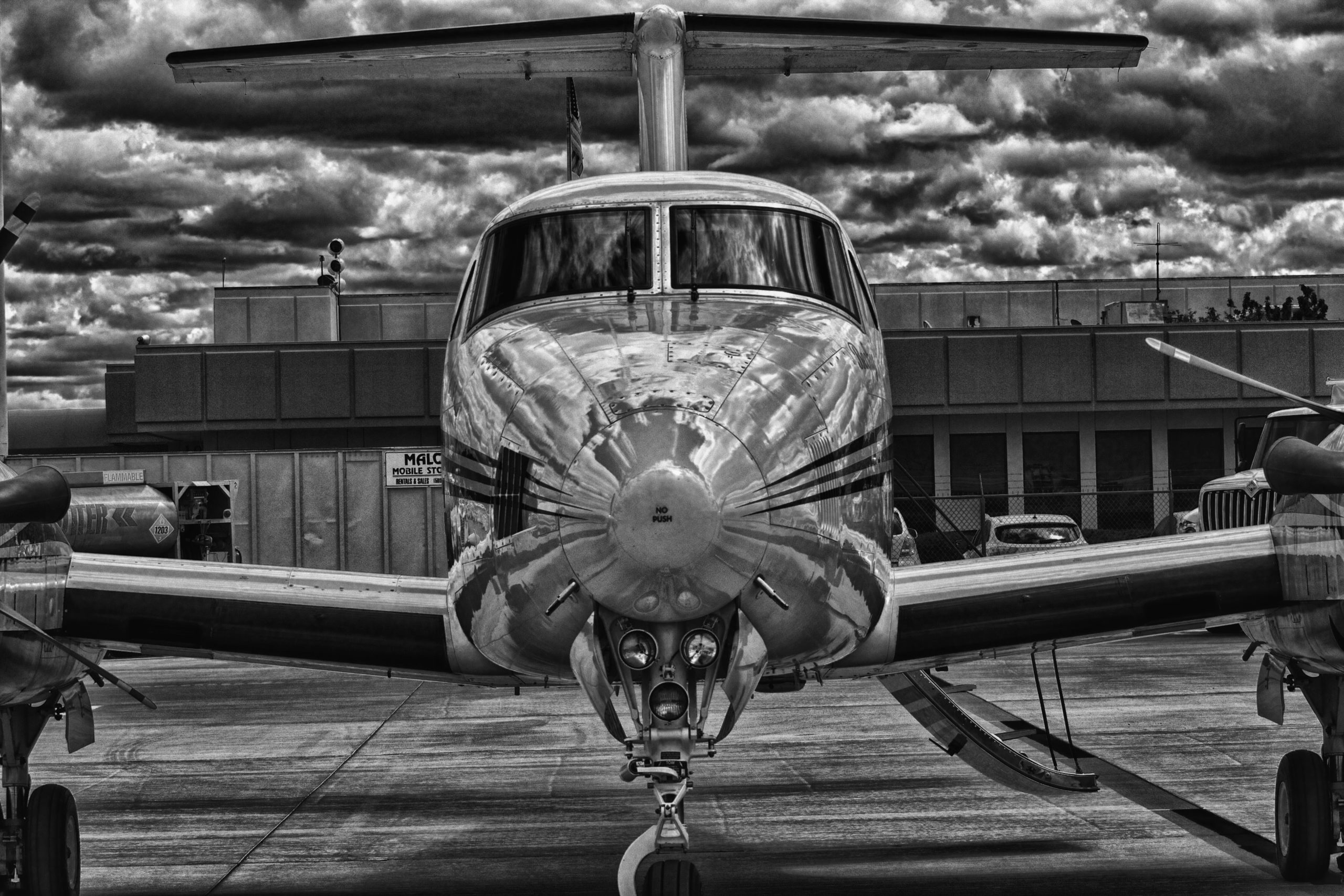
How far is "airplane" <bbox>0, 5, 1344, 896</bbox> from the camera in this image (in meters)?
5.00

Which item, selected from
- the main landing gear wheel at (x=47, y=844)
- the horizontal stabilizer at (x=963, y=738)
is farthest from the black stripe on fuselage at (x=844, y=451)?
the main landing gear wheel at (x=47, y=844)

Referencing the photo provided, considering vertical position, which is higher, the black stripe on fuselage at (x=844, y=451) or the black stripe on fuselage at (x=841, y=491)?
the black stripe on fuselage at (x=844, y=451)

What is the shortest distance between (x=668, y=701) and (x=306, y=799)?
6686 mm

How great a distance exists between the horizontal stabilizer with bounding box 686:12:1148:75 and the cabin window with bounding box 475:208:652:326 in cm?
474

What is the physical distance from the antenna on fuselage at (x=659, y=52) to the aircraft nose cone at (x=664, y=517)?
618 centimetres

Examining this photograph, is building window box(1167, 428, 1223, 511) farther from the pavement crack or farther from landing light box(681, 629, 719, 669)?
landing light box(681, 629, 719, 669)

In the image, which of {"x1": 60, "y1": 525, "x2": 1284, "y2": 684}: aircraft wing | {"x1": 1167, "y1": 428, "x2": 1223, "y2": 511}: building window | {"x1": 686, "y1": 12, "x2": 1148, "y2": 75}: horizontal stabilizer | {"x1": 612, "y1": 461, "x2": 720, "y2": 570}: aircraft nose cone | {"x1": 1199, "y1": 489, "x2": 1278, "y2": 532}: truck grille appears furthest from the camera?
{"x1": 1167, "y1": 428, "x2": 1223, "y2": 511}: building window

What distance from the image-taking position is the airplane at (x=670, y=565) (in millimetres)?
5000

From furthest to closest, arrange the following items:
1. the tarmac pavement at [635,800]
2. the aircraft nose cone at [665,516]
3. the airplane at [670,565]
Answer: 1. the tarmac pavement at [635,800]
2. the airplane at [670,565]
3. the aircraft nose cone at [665,516]

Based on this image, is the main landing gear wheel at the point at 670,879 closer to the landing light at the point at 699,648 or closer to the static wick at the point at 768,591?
the landing light at the point at 699,648

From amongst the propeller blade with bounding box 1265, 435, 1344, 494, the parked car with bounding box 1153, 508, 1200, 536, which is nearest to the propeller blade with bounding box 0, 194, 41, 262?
the propeller blade with bounding box 1265, 435, 1344, 494

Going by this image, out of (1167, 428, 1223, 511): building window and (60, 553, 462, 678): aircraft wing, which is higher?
(60, 553, 462, 678): aircraft wing

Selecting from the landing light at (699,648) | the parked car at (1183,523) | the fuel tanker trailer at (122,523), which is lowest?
the parked car at (1183,523)

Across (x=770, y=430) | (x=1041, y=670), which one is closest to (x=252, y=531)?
(x=1041, y=670)
